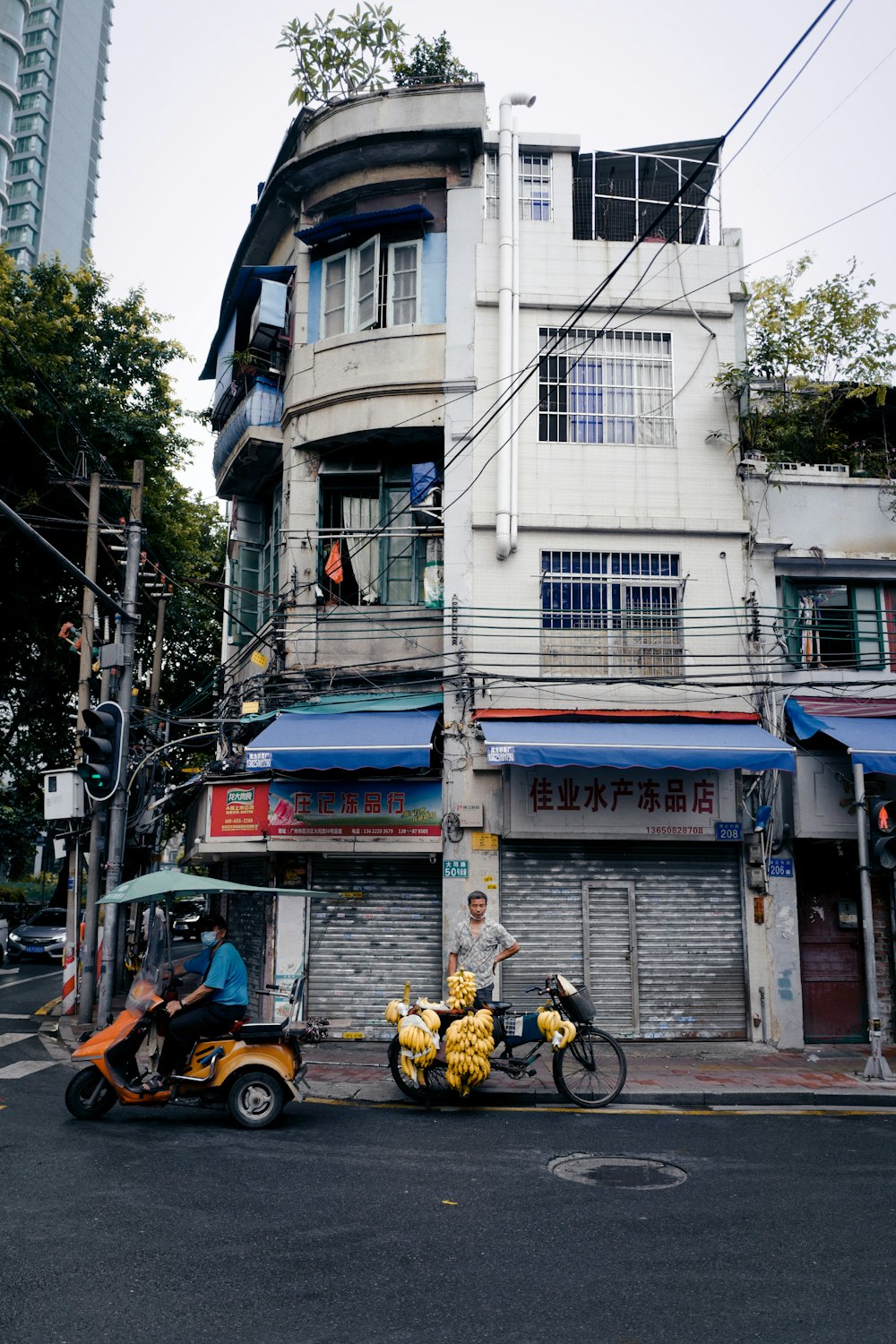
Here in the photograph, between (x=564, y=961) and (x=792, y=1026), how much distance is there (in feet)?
9.61

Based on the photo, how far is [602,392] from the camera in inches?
597

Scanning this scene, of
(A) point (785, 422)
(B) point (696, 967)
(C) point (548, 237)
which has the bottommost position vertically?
(B) point (696, 967)

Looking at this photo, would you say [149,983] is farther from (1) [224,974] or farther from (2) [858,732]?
(2) [858,732]

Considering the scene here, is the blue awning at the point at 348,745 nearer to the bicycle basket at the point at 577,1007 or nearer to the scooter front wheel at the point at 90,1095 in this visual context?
the bicycle basket at the point at 577,1007

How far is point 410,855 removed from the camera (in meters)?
13.8

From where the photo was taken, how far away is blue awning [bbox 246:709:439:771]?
1259 centimetres

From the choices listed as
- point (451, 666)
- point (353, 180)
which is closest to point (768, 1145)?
point (451, 666)

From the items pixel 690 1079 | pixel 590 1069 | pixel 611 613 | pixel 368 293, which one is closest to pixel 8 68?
pixel 368 293

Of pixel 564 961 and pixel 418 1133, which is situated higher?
pixel 564 961

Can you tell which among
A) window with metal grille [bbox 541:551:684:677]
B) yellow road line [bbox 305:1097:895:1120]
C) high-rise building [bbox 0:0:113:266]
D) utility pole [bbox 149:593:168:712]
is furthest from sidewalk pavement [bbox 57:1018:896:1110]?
high-rise building [bbox 0:0:113:266]

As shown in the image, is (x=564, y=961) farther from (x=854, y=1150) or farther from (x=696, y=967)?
(x=854, y=1150)

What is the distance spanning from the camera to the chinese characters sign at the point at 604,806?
1362 cm

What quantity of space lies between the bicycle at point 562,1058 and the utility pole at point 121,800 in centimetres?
552

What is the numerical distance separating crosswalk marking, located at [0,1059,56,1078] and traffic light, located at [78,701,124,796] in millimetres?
3110
